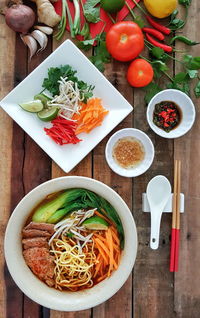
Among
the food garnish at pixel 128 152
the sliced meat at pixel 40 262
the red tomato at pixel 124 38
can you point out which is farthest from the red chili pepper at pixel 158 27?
the sliced meat at pixel 40 262

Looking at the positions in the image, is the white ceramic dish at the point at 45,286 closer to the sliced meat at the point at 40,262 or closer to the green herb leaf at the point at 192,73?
the sliced meat at the point at 40,262

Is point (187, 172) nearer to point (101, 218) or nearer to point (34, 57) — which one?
point (101, 218)

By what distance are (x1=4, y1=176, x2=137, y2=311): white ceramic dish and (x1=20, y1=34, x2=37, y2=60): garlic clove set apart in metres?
0.69

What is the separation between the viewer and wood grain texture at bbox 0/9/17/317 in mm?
2100

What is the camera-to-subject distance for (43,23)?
2.09 metres

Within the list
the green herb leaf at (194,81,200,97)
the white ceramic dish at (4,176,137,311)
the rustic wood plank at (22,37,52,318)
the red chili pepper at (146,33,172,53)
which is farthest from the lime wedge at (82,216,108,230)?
the red chili pepper at (146,33,172,53)

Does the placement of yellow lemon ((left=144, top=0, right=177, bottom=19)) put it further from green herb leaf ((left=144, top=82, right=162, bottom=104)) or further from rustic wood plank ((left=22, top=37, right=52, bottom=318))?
rustic wood plank ((left=22, top=37, right=52, bottom=318))

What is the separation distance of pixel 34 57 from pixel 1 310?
1301 mm

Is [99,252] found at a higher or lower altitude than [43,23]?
lower

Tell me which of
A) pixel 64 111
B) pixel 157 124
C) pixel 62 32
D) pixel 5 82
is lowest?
pixel 157 124

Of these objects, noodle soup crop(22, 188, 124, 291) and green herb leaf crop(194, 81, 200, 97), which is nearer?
noodle soup crop(22, 188, 124, 291)

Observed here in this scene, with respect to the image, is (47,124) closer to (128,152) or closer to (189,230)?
(128,152)

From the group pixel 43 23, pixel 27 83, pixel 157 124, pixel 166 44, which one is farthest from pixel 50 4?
pixel 157 124

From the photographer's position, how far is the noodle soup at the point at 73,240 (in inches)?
75.3
